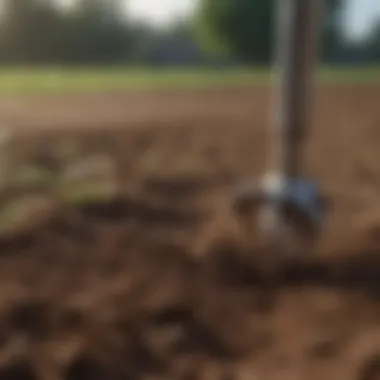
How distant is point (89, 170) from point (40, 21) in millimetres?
263

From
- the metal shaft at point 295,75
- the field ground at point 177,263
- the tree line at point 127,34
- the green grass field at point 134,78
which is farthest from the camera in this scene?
the green grass field at point 134,78

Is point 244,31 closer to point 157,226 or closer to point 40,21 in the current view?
point 40,21

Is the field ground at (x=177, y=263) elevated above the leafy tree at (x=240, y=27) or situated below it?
below

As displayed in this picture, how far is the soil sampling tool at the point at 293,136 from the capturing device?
882mm

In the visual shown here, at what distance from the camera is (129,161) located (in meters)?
1.30

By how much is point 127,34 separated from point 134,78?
168mm

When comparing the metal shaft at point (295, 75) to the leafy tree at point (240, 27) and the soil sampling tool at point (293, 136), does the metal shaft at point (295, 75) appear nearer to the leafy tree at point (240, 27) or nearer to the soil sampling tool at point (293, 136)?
the soil sampling tool at point (293, 136)

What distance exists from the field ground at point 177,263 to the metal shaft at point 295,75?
12cm

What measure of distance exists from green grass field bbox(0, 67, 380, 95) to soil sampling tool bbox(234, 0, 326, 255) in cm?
42

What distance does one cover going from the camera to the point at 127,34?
49.8 inches

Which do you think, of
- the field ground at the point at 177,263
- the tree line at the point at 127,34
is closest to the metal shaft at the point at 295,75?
the field ground at the point at 177,263

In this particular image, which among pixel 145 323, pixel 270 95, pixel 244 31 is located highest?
pixel 244 31

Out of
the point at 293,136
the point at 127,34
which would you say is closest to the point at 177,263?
the point at 293,136

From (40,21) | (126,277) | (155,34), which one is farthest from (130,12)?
(126,277)
